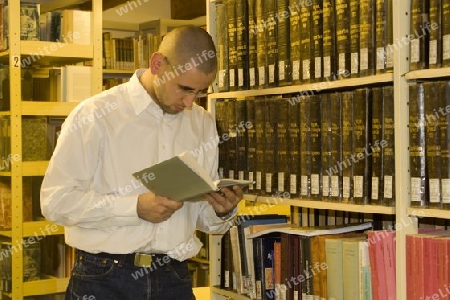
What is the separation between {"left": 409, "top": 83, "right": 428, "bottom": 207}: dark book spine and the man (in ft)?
1.95

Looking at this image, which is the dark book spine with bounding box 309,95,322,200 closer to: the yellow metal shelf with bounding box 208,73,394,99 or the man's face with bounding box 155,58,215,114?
the yellow metal shelf with bounding box 208,73,394,99

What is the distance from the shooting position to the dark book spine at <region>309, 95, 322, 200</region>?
2.20 m

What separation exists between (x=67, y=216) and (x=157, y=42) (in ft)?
11.5

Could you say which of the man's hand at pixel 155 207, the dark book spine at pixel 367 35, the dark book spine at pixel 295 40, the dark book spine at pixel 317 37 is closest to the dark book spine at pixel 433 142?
the dark book spine at pixel 367 35

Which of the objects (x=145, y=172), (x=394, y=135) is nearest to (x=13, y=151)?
(x=145, y=172)

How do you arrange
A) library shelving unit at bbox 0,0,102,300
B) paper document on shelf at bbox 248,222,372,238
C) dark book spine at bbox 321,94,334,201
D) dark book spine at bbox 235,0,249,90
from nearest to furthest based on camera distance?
dark book spine at bbox 321,94,334,201 → paper document on shelf at bbox 248,222,372,238 → dark book spine at bbox 235,0,249,90 → library shelving unit at bbox 0,0,102,300

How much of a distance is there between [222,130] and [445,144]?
1.00m

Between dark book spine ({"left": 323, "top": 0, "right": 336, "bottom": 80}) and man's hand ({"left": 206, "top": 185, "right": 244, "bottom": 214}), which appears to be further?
man's hand ({"left": 206, "top": 185, "right": 244, "bottom": 214})

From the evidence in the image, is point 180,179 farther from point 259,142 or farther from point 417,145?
point 417,145

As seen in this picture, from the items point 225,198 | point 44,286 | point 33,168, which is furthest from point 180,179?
point 44,286

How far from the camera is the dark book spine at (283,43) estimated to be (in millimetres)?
2326

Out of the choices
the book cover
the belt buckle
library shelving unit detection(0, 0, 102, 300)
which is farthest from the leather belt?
library shelving unit detection(0, 0, 102, 300)

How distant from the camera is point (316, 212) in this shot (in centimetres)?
269

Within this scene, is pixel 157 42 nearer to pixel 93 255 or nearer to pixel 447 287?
pixel 93 255
